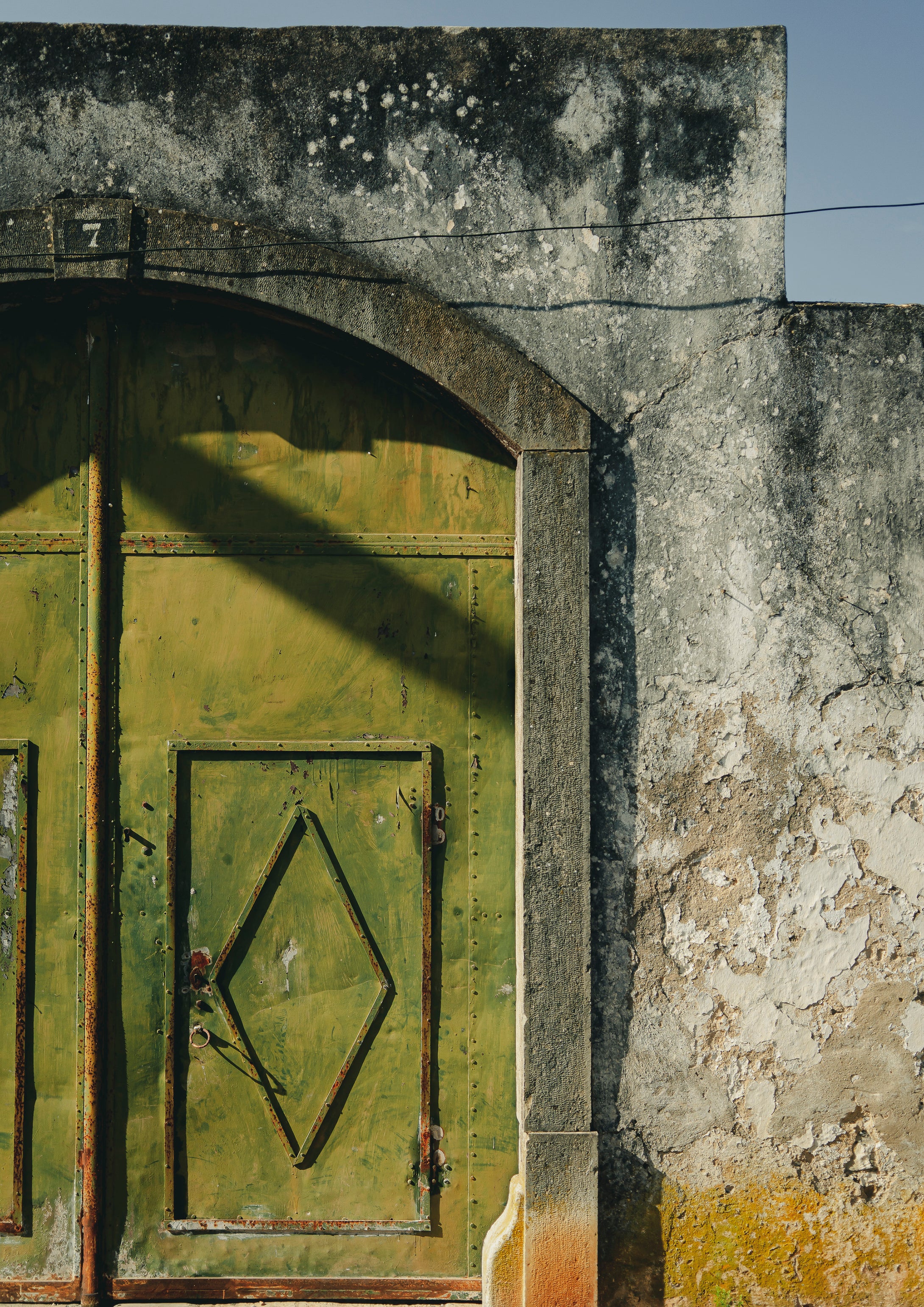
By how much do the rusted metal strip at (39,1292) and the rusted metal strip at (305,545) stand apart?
2.36m

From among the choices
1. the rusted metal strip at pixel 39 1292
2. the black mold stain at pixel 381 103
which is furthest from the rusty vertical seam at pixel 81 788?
the black mold stain at pixel 381 103

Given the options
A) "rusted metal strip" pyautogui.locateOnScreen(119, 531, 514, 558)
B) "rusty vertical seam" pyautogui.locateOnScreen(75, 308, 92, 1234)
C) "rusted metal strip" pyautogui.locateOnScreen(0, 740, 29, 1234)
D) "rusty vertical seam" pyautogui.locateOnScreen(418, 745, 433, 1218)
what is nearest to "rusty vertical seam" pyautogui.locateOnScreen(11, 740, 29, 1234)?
"rusted metal strip" pyautogui.locateOnScreen(0, 740, 29, 1234)

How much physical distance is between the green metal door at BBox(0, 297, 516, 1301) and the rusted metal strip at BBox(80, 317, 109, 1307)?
0.05 feet

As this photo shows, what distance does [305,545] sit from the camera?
2773 mm

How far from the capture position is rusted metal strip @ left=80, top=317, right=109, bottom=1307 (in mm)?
2627

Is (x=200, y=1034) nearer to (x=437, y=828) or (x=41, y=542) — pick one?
(x=437, y=828)

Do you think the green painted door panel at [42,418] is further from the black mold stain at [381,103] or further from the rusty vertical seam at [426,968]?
the rusty vertical seam at [426,968]

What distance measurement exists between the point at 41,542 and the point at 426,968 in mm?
1905

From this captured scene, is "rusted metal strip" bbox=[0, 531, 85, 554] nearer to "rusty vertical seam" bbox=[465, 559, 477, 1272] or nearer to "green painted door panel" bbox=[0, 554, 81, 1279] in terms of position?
"green painted door panel" bbox=[0, 554, 81, 1279]

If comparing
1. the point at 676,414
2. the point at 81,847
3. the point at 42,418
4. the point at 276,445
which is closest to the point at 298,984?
the point at 81,847

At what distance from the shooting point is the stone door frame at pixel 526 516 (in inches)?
99.7

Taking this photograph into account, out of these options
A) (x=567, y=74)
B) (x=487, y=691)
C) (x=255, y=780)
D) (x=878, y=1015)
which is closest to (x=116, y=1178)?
(x=255, y=780)

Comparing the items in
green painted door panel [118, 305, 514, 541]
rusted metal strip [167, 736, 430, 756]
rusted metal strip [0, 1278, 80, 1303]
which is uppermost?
green painted door panel [118, 305, 514, 541]

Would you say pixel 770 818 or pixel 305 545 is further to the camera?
pixel 305 545
